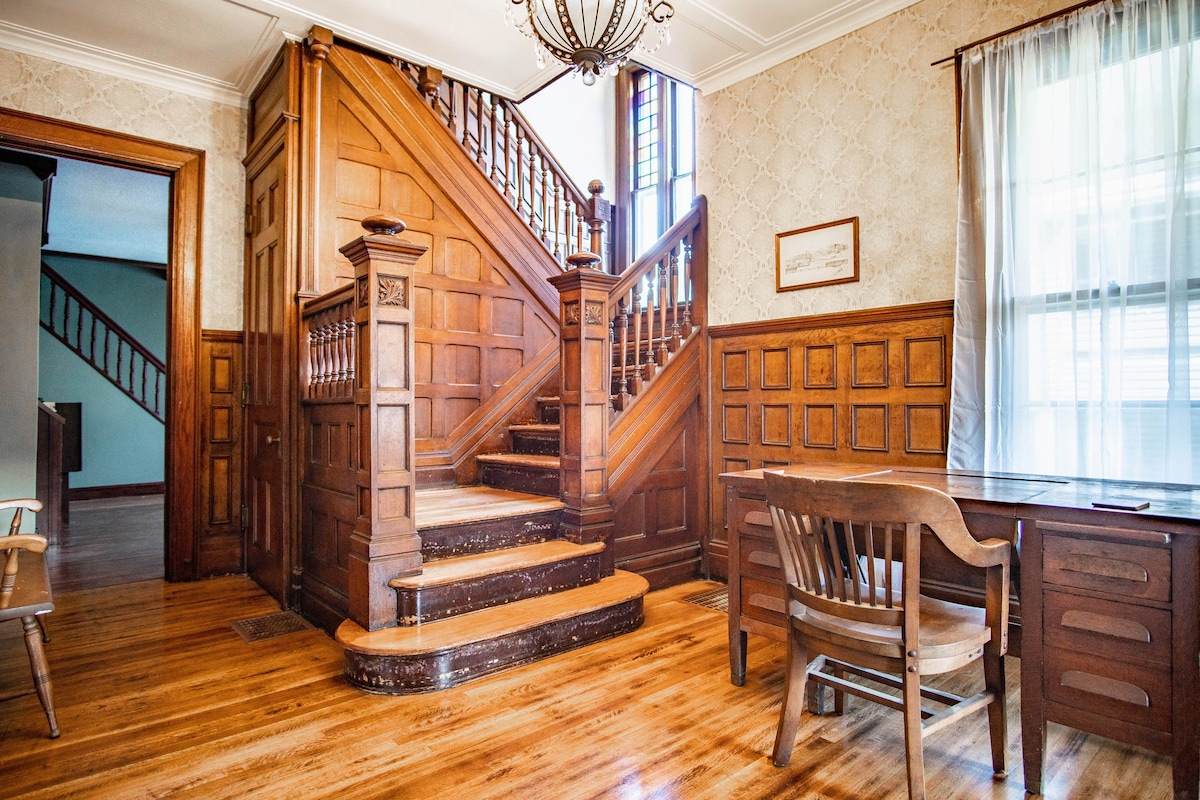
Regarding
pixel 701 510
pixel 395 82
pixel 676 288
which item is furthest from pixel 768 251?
pixel 395 82

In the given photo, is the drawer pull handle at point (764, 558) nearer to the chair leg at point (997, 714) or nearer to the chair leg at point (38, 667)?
the chair leg at point (997, 714)

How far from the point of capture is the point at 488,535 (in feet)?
11.6

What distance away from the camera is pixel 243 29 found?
3922 millimetres

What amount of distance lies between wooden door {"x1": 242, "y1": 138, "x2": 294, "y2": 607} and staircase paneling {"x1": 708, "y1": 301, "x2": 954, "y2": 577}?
8.93 feet

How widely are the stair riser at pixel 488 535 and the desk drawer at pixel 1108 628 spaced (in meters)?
2.41

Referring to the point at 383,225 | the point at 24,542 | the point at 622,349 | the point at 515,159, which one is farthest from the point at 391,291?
the point at 515,159

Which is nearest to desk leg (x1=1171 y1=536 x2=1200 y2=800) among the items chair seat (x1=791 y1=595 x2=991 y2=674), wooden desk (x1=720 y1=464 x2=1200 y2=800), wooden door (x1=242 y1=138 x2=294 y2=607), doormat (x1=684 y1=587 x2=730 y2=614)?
wooden desk (x1=720 y1=464 x2=1200 y2=800)

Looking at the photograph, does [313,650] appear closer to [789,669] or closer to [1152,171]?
[789,669]

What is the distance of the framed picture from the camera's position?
152 inches

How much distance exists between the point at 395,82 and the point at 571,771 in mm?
4256

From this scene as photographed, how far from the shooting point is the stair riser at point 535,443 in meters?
4.57

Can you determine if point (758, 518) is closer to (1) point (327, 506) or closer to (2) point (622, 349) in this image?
(2) point (622, 349)

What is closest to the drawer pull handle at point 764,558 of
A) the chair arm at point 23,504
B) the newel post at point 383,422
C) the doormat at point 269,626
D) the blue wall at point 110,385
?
the newel post at point 383,422

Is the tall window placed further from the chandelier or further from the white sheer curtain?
the chandelier
